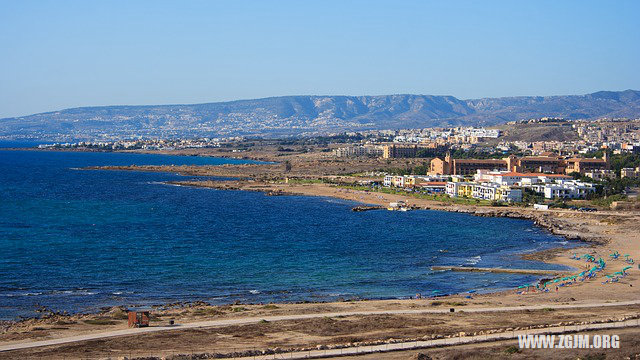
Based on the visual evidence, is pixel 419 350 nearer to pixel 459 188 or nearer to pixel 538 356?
pixel 538 356

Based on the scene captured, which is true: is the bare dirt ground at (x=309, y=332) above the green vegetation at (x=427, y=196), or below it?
above

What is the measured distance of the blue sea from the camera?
31.5 meters

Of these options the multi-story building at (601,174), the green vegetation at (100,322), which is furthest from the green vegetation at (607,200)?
the green vegetation at (100,322)

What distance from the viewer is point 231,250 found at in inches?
1671

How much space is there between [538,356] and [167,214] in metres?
42.3

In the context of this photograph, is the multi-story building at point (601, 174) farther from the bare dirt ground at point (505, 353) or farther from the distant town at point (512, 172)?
the bare dirt ground at point (505, 353)

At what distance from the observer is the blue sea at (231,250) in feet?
103

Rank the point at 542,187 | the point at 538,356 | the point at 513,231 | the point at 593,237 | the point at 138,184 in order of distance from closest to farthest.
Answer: the point at 538,356
the point at 593,237
the point at 513,231
the point at 542,187
the point at 138,184

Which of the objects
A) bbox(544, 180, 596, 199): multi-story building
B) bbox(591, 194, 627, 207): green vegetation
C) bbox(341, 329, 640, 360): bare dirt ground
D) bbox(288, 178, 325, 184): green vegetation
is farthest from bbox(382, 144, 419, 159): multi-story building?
bbox(341, 329, 640, 360): bare dirt ground

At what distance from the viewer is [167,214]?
59125mm

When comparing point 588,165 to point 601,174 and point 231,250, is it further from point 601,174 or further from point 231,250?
point 231,250

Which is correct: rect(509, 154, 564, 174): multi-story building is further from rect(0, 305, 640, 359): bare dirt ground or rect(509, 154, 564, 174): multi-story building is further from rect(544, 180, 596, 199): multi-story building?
rect(0, 305, 640, 359): bare dirt ground

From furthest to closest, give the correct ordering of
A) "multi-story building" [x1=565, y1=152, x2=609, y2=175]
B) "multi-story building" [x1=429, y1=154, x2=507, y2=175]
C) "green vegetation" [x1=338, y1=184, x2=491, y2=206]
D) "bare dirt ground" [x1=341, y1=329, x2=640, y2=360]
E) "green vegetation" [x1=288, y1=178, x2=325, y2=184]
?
"multi-story building" [x1=429, y1=154, x2=507, y2=175]
"green vegetation" [x1=288, y1=178, x2=325, y2=184]
"multi-story building" [x1=565, y1=152, x2=609, y2=175]
"green vegetation" [x1=338, y1=184, x2=491, y2=206]
"bare dirt ground" [x1=341, y1=329, x2=640, y2=360]

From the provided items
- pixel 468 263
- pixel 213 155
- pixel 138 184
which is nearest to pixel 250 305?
pixel 468 263
